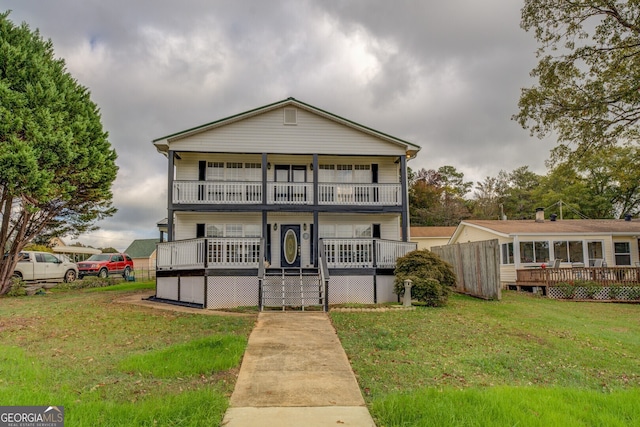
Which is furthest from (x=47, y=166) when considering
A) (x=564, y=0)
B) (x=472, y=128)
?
(x=472, y=128)

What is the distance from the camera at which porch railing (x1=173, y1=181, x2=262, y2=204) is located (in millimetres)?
15625

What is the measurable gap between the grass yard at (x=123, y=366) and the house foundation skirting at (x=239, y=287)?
2.50 meters

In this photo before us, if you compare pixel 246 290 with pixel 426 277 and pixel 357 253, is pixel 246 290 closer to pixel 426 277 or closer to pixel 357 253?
pixel 357 253

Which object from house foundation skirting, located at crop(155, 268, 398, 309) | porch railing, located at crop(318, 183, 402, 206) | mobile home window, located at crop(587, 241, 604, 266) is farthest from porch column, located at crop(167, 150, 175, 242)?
mobile home window, located at crop(587, 241, 604, 266)

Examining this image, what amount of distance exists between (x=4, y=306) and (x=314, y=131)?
12.8 metres

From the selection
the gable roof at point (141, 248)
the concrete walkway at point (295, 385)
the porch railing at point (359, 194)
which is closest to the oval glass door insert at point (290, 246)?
the porch railing at point (359, 194)

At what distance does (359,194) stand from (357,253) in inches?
126

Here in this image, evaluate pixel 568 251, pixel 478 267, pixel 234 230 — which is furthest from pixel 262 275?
pixel 568 251

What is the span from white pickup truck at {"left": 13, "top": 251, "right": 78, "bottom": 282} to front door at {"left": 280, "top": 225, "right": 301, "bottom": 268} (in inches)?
540

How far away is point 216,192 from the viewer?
1602cm

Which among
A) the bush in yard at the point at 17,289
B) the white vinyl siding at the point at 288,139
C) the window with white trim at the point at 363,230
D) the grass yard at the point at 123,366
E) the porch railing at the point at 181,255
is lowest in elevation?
the grass yard at the point at 123,366

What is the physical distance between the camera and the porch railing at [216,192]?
1562 cm

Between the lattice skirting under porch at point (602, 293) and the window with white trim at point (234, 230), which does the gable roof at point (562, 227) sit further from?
the window with white trim at point (234, 230)

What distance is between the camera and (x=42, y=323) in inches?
375
